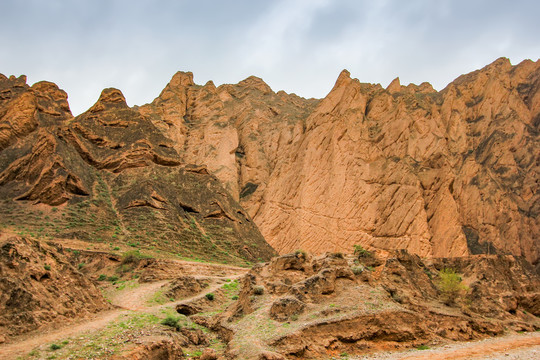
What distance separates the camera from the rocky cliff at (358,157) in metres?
48.9

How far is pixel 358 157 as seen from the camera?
189ft

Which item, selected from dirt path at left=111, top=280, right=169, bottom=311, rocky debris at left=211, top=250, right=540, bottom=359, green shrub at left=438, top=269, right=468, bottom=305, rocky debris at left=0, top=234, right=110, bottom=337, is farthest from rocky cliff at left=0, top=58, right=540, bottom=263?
green shrub at left=438, top=269, right=468, bottom=305

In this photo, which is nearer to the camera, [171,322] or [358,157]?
[171,322]

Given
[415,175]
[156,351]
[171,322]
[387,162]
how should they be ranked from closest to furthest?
[156,351] → [171,322] → [415,175] → [387,162]

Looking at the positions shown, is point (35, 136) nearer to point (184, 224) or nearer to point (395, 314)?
point (184, 224)

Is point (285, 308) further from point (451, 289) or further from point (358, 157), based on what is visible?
point (358, 157)

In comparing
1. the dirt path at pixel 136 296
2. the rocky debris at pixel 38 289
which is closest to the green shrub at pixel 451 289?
the dirt path at pixel 136 296

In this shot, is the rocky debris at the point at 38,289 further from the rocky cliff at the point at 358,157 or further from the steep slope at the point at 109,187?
the rocky cliff at the point at 358,157

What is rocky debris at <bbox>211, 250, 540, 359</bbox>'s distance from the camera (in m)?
16.5

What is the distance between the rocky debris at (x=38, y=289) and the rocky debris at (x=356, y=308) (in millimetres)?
6063

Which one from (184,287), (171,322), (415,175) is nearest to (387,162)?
(415,175)

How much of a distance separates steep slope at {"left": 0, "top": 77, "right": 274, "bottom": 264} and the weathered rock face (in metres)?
12.0

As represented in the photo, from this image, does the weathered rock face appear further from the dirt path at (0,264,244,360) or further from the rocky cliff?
the dirt path at (0,264,244,360)

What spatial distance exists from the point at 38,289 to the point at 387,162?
153ft
